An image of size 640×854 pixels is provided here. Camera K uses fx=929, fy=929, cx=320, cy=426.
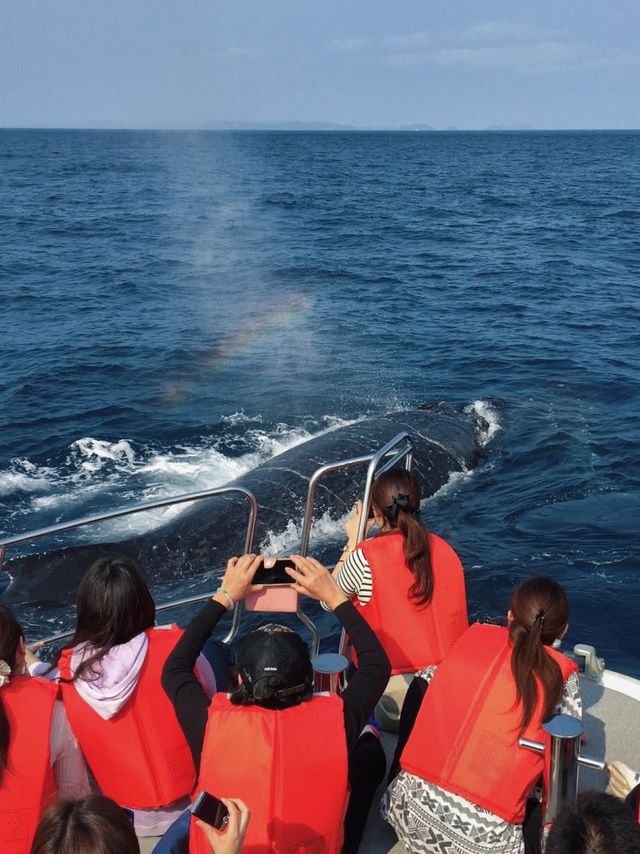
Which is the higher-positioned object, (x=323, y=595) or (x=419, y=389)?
(x=323, y=595)

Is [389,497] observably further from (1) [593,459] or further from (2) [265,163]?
(2) [265,163]

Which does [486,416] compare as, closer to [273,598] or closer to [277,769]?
[273,598]

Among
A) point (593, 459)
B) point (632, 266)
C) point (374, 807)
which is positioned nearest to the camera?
point (374, 807)

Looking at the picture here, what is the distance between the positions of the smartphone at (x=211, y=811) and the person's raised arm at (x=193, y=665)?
1096 millimetres

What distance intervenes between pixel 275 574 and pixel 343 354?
21045mm

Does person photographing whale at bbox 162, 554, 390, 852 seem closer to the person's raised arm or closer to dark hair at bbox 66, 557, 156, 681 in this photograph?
the person's raised arm

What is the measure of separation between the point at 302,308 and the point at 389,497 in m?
26.7

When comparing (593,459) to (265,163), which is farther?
(265,163)

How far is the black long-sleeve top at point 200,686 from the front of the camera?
13.9ft

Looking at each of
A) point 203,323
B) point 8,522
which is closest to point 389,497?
point 8,522

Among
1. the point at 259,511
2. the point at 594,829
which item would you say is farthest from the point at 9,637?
the point at 259,511

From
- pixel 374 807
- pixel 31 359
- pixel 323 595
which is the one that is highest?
pixel 323 595

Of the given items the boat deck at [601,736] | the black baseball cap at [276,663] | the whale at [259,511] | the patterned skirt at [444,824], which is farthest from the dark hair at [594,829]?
the whale at [259,511]

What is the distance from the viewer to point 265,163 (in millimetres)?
109812
